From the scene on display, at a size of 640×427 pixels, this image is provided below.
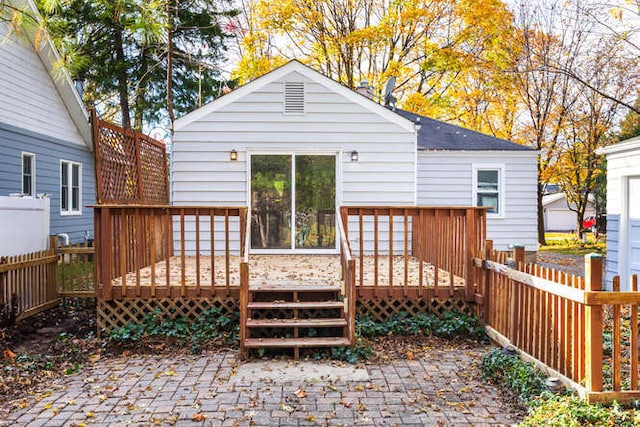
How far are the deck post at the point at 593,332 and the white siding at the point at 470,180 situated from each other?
9251mm

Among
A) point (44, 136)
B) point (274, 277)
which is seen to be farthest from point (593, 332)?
point (44, 136)

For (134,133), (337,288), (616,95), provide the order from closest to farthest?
(337,288) < (134,133) < (616,95)

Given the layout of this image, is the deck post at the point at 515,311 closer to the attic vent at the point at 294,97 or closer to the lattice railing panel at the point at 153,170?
the attic vent at the point at 294,97

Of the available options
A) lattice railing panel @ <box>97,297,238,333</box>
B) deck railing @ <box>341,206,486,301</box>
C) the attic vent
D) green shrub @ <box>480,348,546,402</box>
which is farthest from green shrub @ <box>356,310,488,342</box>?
the attic vent

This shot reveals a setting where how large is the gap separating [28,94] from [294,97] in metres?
6.00

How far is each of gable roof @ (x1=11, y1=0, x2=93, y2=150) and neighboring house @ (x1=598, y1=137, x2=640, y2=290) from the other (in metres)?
10.6

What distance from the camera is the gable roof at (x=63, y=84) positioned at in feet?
36.0

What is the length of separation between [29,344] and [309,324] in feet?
10.5

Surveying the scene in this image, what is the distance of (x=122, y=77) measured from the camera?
53.5ft

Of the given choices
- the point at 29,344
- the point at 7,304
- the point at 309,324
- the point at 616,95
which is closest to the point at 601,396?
the point at 309,324

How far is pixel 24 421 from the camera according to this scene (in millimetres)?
3729

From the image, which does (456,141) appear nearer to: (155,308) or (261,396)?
(155,308)

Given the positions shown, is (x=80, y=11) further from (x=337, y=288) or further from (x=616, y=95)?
(x=616, y=95)

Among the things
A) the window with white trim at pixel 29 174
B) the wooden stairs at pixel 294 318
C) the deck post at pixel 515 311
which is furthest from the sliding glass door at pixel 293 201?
the window with white trim at pixel 29 174
